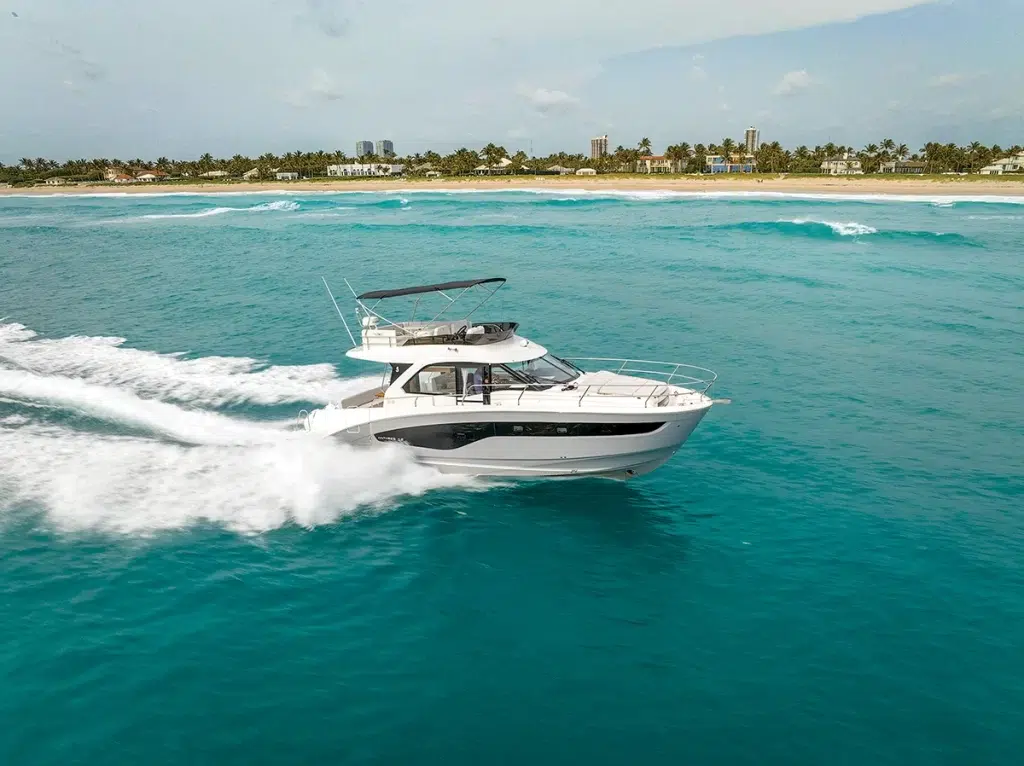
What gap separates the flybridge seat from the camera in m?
15.2

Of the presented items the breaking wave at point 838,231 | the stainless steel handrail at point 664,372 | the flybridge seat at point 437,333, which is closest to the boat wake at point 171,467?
the flybridge seat at point 437,333

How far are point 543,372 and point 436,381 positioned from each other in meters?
2.28

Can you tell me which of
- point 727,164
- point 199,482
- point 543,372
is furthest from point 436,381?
point 727,164

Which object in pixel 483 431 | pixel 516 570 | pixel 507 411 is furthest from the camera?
→ pixel 483 431

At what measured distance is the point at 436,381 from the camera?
15.1 m

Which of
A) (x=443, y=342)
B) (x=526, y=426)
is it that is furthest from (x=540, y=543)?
(x=443, y=342)

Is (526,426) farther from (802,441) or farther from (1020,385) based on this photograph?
(1020,385)

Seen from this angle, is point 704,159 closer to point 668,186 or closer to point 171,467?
point 668,186

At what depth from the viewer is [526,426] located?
14367 mm

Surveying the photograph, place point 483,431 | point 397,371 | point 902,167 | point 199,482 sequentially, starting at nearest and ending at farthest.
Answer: point 483,431 < point 199,482 < point 397,371 < point 902,167

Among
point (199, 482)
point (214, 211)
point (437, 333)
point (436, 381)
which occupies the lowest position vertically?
point (199, 482)

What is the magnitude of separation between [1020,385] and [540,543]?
16.8 meters

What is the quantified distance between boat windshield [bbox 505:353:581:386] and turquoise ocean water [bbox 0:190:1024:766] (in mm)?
2332

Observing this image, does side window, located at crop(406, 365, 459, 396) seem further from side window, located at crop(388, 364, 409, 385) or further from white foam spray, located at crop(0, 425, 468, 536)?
white foam spray, located at crop(0, 425, 468, 536)
